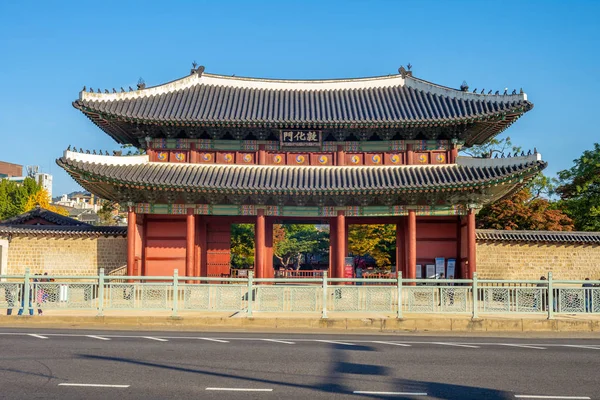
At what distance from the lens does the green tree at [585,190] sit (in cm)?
4062

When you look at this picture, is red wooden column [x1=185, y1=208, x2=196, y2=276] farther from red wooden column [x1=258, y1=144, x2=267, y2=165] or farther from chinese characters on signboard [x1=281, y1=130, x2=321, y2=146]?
chinese characters on signboard [x1=281, y1=130, x2=321, y2=146]

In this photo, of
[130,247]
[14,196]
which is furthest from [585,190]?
[14,196]

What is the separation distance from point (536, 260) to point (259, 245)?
40.3 feet

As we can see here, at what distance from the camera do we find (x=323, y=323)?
19.2 m

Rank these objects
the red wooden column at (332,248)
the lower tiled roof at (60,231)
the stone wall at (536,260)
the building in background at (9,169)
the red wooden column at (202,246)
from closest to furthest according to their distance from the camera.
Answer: the lower tiled roof at (60,231) → the red wooden column at (332,248) → the stone wall at (536,260) → the red wooden column at (202,246) → the building in background at (9,169)

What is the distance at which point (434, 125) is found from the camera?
27.2m

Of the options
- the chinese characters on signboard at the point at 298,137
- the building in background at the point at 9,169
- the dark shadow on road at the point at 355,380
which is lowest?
the dark shadow on road at the point at 355,380

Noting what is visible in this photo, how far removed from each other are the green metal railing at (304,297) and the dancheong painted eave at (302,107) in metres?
9.25

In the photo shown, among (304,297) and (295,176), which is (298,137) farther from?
(304,297)

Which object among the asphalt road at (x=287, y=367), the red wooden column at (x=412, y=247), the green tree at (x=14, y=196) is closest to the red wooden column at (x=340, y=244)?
the red wooden column at (x=412, y=247)

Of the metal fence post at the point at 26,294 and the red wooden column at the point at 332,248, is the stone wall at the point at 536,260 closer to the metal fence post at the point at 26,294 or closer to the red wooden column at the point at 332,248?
the red wooden column at the point at 332,248

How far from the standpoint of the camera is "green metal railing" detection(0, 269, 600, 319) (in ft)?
63.9

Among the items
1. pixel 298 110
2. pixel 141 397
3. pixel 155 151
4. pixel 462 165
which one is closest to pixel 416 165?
pixel 462 165

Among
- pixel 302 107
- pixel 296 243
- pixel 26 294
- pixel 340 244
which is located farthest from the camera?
pixel 296 243
